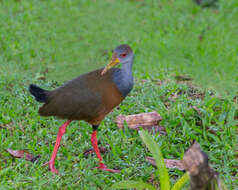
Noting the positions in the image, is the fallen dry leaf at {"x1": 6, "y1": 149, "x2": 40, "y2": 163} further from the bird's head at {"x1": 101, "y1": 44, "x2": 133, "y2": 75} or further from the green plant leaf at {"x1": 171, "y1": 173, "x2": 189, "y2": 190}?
the green plant leaf at {"x1": 171, "y1": 173, "x2": 189, "y2": 190}

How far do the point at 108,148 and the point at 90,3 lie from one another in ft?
17.2

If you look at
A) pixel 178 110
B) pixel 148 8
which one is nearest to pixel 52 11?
pixel 148 8

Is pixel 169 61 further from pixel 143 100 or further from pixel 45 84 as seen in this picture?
pixel 45 84

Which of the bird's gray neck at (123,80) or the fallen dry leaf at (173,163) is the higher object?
the bird's gray neck at (123,80)

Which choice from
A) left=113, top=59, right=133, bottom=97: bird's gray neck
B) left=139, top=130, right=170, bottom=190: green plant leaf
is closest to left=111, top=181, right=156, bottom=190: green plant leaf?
left=139, top=130, right=170, bottom=190: green plant leaf

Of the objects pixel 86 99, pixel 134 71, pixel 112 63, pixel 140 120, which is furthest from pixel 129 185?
pixel 134 71

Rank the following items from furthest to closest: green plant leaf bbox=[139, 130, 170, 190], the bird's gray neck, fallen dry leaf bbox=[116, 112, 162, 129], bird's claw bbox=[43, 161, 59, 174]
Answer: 1. fallen dry leaf bbox=[116, 112, 162, 129]
2. the bird's gray neck
3. bird's claw bbox=[43, 161, 59, 174]
4. green plant leaf bbox=[139, 130, 170, 190]

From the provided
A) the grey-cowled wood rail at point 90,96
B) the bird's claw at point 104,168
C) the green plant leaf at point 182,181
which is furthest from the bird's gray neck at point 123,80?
the green plant leaf at point 182,181

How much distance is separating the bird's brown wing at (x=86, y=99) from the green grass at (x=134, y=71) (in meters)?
0.56

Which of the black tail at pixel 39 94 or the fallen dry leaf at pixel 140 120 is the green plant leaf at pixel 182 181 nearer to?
the fallen dry leaf at pixel 140 120

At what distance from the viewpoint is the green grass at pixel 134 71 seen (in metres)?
4.46

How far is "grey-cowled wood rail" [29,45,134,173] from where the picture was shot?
169 inches

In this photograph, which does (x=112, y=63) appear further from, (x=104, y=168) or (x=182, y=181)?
(x=182, y=181)

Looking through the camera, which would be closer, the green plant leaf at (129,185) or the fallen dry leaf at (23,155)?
the green plant leaf at (129,185)
